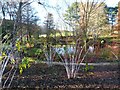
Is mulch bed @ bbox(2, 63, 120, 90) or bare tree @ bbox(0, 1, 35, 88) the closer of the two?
bare tree @ bbox(0, 1, 35, 88)

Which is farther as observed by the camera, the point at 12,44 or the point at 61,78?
the point at 61,78

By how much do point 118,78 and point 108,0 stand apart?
1111mm

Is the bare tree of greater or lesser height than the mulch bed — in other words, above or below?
above

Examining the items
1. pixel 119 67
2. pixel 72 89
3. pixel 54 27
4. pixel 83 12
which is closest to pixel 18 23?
pixel 54 27

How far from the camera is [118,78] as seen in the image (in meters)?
2.59

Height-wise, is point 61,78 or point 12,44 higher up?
point 12,44

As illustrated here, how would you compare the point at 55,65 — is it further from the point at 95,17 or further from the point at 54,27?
the point at 95,17

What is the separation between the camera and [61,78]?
8.30 feet

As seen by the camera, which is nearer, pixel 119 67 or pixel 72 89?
pixel 72 89

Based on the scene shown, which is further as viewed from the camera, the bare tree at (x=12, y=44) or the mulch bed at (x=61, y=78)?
the mulch bed at (x=61, y=78)

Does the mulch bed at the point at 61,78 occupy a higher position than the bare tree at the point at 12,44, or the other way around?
the bare tree at the point at 12,44

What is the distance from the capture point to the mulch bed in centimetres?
228

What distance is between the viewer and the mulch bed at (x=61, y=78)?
89.9 inches

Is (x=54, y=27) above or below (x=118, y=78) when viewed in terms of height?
above
